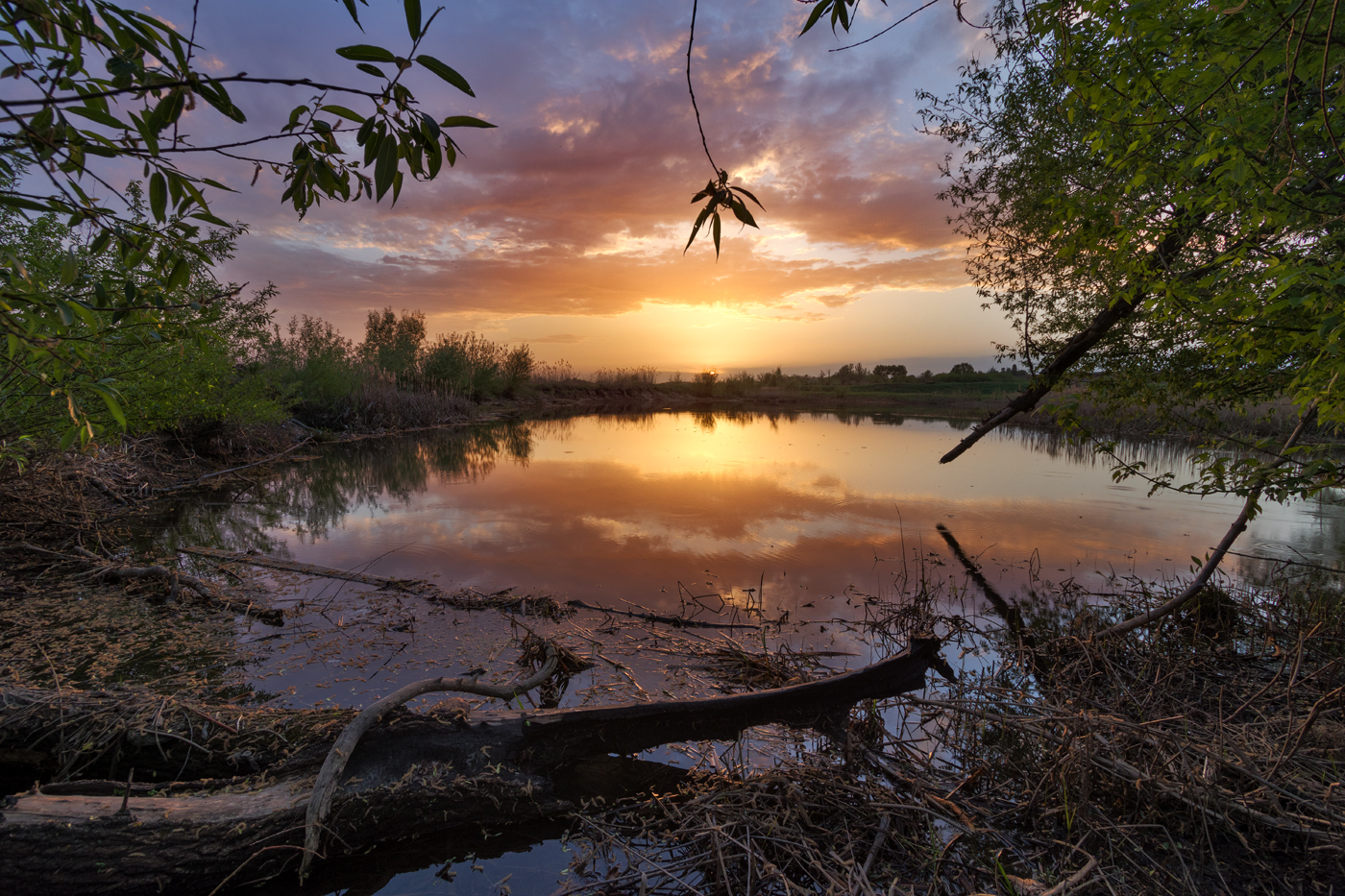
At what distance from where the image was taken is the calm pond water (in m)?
3.64

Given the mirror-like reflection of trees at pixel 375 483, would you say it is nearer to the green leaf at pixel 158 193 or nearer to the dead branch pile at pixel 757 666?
the dead branch pile at pixel 757 666

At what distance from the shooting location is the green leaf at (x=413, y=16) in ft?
3.20

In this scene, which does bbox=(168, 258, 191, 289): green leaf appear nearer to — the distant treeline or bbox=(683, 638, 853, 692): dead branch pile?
bbox=(683, 638, 853, 692): dead branch pile

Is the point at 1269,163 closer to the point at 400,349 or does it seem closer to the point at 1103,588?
the point at 1103,588

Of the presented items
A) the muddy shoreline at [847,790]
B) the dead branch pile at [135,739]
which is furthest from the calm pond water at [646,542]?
the dead branch pile at [135,739]

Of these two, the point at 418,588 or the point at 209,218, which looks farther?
the point at 418,588

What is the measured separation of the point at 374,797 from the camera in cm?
211

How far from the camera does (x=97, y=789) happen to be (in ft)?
6.34

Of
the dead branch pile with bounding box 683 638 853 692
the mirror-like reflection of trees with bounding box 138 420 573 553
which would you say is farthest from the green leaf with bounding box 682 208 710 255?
the mirror-like reflection of trees with bounding box 138 420 573 553

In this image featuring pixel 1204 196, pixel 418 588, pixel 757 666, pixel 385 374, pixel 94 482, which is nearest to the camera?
pixel 1204 196

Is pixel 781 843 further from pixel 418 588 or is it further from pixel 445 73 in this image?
pixel 418 588

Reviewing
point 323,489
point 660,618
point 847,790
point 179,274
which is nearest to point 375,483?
point 323,489

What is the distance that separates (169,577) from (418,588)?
6.01 feet

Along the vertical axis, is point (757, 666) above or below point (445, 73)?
below
